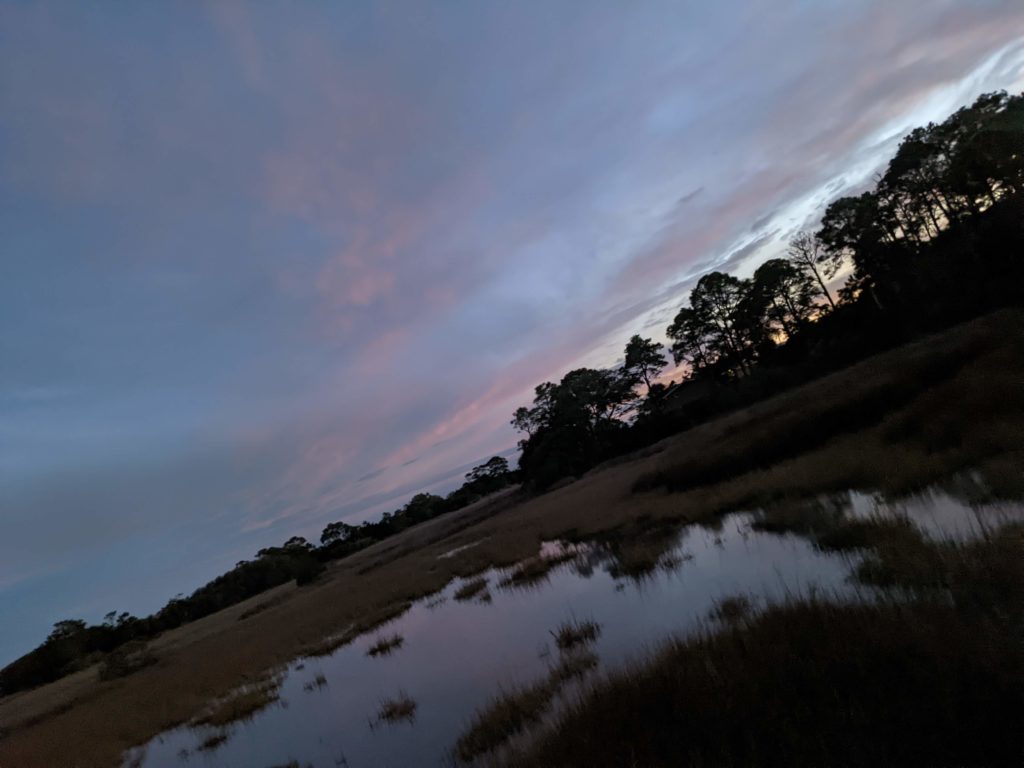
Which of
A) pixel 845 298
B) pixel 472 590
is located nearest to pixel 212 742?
pixel 472 590

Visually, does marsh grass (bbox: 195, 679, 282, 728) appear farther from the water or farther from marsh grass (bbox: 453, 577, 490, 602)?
marsh grass (bbox: 453, 577, 490, 602)

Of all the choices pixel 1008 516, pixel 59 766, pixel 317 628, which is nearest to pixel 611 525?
pixel 1008 516

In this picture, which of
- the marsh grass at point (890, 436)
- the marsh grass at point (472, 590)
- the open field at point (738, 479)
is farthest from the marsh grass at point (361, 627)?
the marsh grass at point (890, 436)

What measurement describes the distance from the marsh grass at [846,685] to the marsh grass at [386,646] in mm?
10064

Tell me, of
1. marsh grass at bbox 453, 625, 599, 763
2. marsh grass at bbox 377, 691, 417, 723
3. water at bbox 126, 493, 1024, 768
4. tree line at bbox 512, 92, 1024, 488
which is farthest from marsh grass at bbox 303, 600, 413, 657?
tree line at bbox 512, 92, 1024, 488

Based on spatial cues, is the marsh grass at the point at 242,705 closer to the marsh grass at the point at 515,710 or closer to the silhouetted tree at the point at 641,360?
the marsh grass at the point at 515,710

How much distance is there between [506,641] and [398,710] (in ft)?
8.95

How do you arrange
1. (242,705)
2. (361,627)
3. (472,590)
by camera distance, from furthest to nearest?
(361,627) < (472,590) < (242,705)

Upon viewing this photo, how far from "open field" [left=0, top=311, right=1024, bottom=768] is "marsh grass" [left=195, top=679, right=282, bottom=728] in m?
1.18

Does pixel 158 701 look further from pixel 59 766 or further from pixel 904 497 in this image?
pixel 904 497

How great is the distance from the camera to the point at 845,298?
54062 mm

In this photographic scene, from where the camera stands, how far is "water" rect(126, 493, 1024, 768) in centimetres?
809

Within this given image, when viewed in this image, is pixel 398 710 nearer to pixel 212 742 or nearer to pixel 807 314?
pixel 212 742

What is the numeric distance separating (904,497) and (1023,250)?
2938cm
